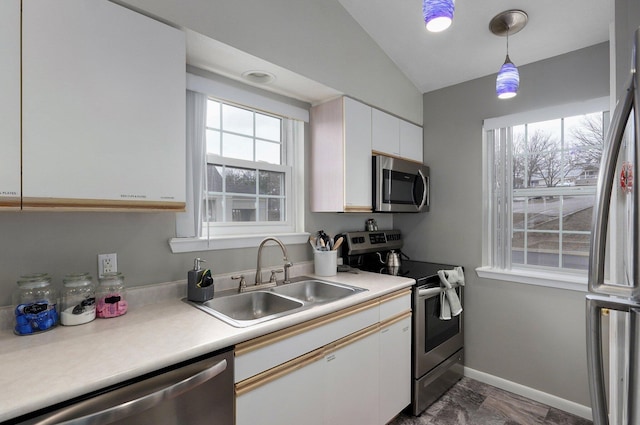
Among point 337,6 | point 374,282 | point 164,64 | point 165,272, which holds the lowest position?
point 374,282

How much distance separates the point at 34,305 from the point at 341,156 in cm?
176

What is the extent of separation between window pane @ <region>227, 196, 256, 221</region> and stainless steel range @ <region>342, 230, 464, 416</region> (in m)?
0.78

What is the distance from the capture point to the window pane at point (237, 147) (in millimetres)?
2061

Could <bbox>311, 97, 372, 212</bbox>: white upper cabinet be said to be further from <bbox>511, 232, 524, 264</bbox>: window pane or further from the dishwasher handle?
the dishwasher handle

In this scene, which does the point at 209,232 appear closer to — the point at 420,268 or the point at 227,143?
the point at 227,143

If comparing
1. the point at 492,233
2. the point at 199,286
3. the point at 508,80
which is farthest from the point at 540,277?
the point at 199,286

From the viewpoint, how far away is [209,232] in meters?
1.95

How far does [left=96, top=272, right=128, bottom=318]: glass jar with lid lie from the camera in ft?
4.50

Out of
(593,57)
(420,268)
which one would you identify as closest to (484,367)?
(420,268)

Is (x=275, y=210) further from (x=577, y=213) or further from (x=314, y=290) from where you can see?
(x=577, y=213)

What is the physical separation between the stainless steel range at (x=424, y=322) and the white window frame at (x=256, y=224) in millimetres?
479

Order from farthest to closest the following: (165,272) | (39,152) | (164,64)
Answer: (165,272)
(164,64)
(39,152)

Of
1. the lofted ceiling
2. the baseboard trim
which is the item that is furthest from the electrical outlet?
the baseboard trim

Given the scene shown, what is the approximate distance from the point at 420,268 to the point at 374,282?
681 mm
